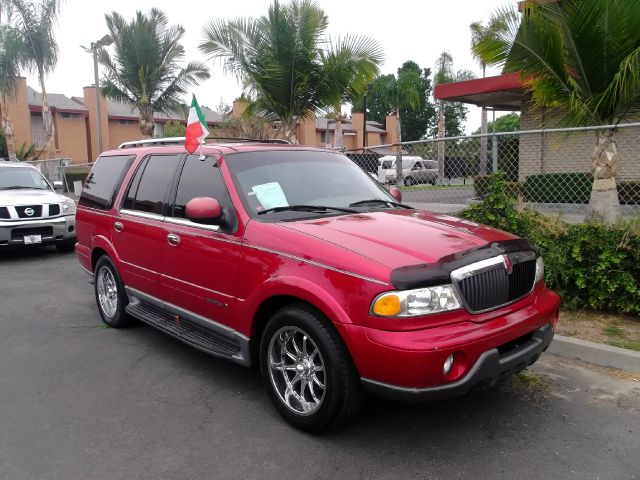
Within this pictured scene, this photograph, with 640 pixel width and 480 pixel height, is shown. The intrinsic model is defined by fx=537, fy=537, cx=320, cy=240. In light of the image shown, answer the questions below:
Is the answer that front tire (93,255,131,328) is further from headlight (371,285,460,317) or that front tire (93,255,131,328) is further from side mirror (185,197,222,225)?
headlight (371,285,460,317)

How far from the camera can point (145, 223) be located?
4.75 m

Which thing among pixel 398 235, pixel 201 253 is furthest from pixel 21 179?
pixel 398 235

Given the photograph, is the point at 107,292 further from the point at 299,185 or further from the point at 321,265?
the point at 321,265

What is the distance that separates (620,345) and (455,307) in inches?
96.0

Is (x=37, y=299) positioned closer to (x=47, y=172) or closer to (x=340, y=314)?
(x=340, y=314)

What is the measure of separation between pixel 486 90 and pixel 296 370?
13.6m

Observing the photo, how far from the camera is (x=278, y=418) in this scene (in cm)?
362

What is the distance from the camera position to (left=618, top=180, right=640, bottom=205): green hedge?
759 centimetres

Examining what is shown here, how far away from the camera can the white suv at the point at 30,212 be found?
9.11 m

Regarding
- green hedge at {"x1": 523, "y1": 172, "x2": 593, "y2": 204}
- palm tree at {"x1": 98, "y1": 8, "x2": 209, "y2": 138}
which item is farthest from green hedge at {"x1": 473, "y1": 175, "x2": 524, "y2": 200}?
palm tree at {"x1": 98, "y1": 8, "x2": 209, "y2": 138}

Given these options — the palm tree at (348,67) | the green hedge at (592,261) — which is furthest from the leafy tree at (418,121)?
the green hedge at (592,261)

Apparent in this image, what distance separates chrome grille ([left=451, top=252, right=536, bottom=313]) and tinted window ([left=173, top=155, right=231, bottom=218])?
5.99ft

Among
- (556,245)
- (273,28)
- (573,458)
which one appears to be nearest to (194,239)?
(573,458)

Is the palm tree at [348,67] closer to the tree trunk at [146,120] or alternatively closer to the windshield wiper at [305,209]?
the windshield wiper at [305,209]
